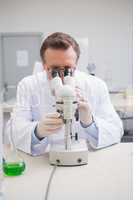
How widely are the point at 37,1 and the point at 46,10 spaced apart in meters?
0.21

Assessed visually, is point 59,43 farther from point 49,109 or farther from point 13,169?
point 13,169

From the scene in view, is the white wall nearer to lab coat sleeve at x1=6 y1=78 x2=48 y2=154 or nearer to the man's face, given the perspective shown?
lab coat sleeve at x1=6 y1=78 x2=48 y2=154

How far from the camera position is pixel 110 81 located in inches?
207

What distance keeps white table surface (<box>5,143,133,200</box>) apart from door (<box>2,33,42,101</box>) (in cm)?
416

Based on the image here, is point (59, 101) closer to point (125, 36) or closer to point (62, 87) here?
point (62, 87)

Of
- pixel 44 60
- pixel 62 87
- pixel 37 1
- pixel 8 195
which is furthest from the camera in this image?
pixel 37 1

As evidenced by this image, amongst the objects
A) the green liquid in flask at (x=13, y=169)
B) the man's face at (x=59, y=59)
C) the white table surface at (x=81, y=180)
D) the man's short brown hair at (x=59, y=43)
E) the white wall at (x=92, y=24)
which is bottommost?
the white table surface at (x=81, y=180)

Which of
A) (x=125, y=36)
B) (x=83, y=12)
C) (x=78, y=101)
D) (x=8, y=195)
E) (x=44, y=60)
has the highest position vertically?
(x=83, y=12)

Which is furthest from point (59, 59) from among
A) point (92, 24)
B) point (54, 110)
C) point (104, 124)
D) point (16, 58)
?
point (16, 58)

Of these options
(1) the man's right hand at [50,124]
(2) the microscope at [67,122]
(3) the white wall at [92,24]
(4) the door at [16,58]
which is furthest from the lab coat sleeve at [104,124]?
(4) the door at [16,58]

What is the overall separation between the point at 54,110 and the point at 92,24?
13.4 feet

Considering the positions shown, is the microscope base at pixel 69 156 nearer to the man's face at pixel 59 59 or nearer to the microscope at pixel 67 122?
the microscope at pixel 67 122

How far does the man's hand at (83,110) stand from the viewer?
1117 mm

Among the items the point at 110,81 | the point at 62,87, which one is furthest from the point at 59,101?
the point at 110,81
